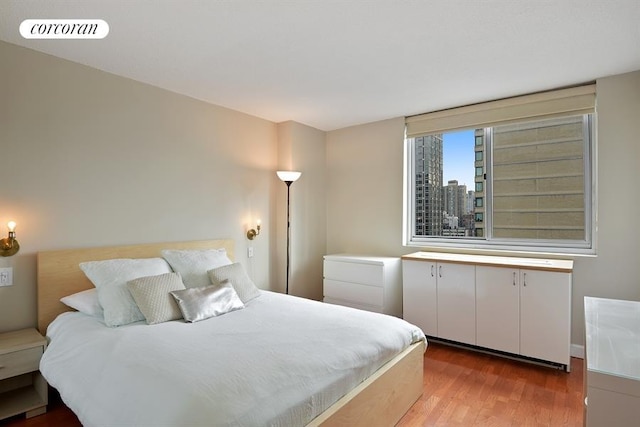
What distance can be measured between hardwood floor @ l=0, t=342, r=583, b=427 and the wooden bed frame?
19 cm

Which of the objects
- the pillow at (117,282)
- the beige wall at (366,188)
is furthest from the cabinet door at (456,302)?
the pillow at (117,282)

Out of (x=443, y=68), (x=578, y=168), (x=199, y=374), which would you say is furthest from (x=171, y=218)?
(x=578, y=168)

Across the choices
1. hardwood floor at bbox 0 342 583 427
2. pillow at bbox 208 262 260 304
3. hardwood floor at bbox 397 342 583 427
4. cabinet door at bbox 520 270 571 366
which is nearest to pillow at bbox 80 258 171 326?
pillow at bbox 208 262 260 304

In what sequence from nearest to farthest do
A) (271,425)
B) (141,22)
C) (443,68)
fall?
(271,425), (141,22), (443,68)

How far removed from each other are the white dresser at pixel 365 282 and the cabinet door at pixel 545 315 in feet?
4.16

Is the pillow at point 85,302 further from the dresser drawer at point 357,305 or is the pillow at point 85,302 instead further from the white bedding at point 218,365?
the dresser drawer at point 357,305

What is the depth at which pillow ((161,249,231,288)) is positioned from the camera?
8.96 ft

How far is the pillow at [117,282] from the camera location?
2189 millimetres

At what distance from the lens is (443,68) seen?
2.68 meters

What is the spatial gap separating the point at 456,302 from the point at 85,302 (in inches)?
120

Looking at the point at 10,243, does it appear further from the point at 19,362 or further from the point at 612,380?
the point at 612,380

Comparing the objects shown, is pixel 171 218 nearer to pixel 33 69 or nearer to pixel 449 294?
pixel 33 69

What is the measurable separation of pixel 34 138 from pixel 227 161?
162 centimetres

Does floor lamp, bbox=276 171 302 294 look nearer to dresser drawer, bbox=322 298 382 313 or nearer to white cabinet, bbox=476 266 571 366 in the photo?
dresser drawer, bbox=322 298 382 313
